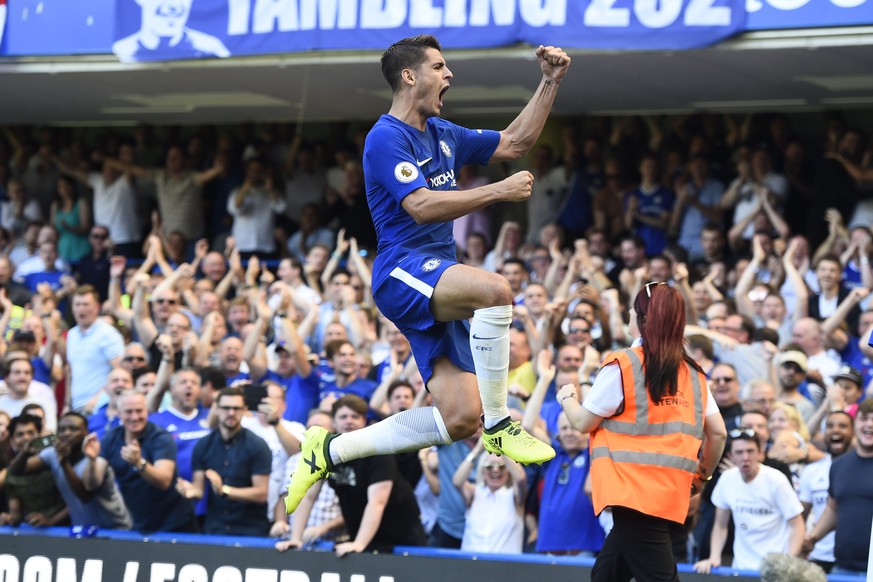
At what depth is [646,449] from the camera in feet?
20.2

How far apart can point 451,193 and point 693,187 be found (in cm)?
844

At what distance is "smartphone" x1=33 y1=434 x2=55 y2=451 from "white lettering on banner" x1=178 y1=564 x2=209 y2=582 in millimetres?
1633

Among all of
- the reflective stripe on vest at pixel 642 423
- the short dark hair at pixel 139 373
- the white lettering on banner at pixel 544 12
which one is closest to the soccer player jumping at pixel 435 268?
the reflective stripe on vest at pixel 642 423

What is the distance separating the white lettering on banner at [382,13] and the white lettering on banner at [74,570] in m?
5.75

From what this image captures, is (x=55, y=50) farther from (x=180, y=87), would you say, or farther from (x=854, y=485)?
(x=854, y=485)

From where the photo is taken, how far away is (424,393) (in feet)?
32.7

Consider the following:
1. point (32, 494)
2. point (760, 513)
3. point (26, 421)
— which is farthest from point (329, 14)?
point (760, 513)

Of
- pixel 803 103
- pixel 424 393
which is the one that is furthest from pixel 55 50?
pixel 803 103

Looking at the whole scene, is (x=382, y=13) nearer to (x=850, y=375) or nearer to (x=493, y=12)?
(x=493, y=12)

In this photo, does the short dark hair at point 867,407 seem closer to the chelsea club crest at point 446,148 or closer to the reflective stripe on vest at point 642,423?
the reflective stripe on vest at point 642,423

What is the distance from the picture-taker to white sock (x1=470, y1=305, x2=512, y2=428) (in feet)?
19.3

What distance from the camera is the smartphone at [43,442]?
995 centimetres

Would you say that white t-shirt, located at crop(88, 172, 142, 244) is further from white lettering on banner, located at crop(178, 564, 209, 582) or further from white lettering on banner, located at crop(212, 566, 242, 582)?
white lettering on banner, located at crop(212, 566, 242, 582)

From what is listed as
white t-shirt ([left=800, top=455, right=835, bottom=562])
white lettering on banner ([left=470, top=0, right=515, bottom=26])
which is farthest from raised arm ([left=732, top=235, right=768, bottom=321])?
white lettering on banner ([left=470, top=0, right=515, bottom=26])
